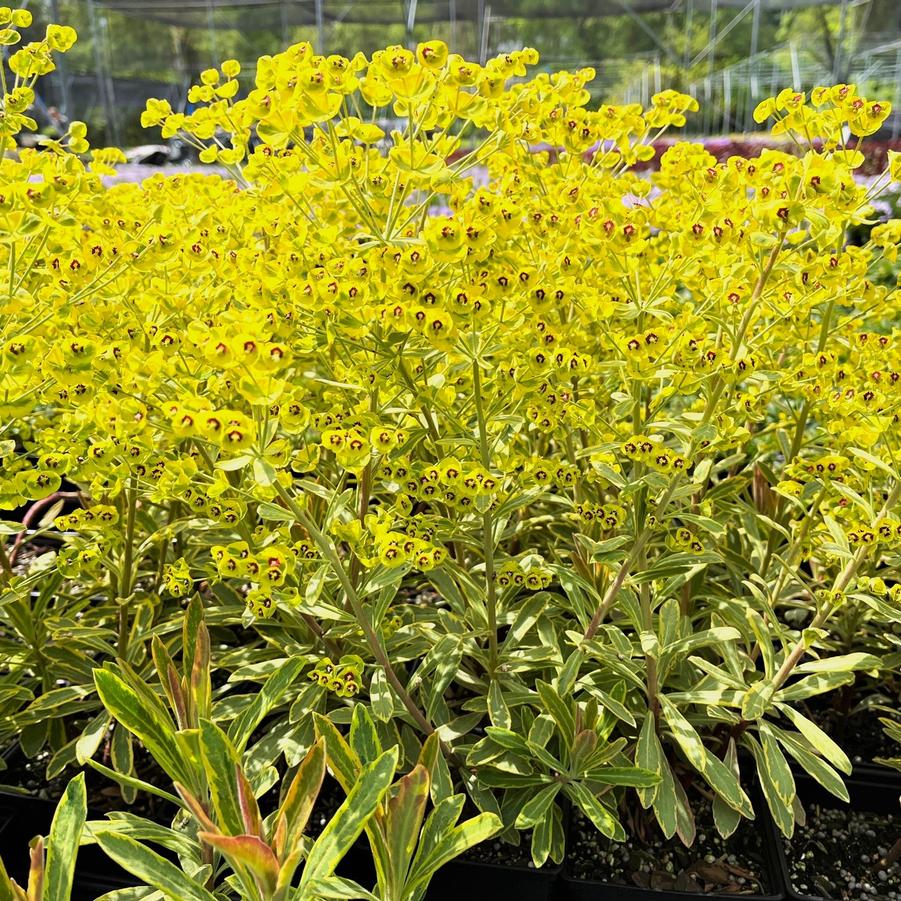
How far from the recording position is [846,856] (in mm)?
1507

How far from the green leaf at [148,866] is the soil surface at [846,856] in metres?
1.05

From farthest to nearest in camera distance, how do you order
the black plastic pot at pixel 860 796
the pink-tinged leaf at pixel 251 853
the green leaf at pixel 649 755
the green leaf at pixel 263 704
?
the black plastic pot at pixel 860 796 → the green leaf at pixel 649 755 → the green leaf at pixel 263 704 → the pink-tinged leaf at pixel 251 853

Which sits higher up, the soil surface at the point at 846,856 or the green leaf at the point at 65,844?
the green leaf at the point at 65,844

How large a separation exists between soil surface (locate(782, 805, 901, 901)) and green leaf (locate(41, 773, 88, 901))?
1.20 meters

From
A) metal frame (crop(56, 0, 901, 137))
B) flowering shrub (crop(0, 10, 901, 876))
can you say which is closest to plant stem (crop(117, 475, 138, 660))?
flowering shrub (crop(0, 10, 901, 876))

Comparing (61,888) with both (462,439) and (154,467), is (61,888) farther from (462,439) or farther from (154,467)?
(462,439)

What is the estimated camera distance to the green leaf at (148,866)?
103 cm

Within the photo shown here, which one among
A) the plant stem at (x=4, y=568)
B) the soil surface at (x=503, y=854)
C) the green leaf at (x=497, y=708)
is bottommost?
the soil surface at (x=503, y=854)

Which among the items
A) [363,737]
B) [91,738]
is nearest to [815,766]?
[363,737]

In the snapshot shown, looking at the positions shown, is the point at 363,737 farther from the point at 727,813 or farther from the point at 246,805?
the point at 727,813

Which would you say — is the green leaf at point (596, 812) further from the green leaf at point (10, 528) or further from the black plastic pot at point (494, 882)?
the green leaf at point (10, 528)

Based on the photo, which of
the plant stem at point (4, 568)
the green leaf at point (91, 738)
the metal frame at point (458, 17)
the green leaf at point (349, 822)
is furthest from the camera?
the metal frame at point (458, 17)

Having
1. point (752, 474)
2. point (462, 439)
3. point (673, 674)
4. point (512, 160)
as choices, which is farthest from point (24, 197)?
point (752, 474)

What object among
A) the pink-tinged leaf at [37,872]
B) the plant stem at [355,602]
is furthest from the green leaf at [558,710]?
the pink-tinged leaf at [37,872]
